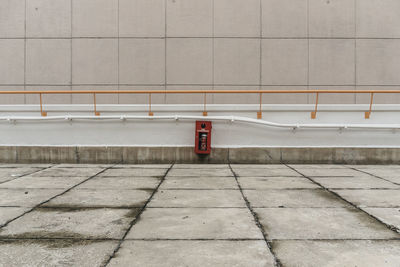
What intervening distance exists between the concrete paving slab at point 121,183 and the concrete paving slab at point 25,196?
0.53m

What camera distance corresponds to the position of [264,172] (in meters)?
5.98

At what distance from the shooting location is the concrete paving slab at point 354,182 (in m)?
4.65

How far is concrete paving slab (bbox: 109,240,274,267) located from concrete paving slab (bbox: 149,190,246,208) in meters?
1.13

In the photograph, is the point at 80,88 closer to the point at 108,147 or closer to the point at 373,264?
the point at 108,147

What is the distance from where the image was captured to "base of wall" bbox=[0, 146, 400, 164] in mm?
7211

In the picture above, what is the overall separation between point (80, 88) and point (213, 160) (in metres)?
5.83

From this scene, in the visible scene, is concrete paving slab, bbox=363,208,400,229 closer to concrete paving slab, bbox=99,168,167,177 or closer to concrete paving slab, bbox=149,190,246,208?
concrete paving slab, bbox=149,190,246,208

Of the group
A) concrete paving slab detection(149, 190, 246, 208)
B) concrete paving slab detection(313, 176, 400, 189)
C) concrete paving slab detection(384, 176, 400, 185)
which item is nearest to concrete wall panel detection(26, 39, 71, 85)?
concrete paving slab detection(149, 190, 246, 208)

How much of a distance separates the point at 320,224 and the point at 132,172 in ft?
14.0
